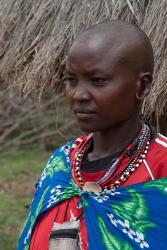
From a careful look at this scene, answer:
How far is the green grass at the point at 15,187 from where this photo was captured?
21.2ft

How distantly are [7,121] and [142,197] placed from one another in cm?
833

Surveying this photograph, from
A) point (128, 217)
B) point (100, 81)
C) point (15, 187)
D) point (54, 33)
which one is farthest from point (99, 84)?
point (15, 187)

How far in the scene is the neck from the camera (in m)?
2.14

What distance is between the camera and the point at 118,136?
2.15 metres

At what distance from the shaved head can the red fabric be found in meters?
0.25

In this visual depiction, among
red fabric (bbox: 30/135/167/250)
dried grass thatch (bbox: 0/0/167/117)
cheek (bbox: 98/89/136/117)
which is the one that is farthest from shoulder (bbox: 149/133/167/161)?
dried grass thatch (bbox: 0/0/167/117)

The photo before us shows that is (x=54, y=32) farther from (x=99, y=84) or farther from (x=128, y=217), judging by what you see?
(x=128, y=217)

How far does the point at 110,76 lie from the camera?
2.04 m

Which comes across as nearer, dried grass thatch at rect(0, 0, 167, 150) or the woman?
the woman

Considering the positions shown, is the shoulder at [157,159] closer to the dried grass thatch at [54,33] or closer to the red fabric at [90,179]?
the red fabric at [90,179]

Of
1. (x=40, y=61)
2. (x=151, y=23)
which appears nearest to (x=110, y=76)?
(x=151, y=23)

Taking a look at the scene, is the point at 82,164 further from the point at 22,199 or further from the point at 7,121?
the point at 7,121

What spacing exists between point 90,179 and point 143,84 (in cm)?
34

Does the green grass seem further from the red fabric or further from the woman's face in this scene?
the woman's face
